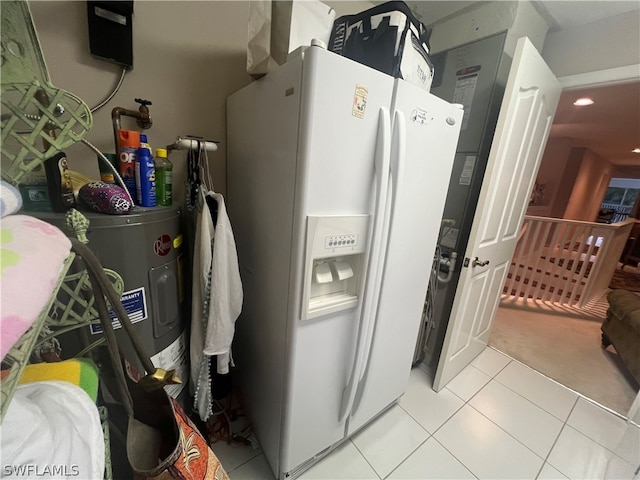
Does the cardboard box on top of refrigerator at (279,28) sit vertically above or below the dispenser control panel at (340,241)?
above

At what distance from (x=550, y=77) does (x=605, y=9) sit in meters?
0.43

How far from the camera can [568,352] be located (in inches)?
87.0

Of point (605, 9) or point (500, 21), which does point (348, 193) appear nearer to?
point (500, 21)

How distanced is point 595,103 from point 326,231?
11.9 feet

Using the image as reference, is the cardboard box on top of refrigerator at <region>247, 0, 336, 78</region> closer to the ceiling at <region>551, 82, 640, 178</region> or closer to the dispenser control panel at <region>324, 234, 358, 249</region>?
the dispenser control panel at <region>324, 234, 358, 249</region>

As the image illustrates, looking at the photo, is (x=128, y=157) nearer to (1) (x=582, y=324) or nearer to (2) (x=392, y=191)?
(2) (x=392, y=191)

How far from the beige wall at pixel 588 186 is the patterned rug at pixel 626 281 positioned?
136cm

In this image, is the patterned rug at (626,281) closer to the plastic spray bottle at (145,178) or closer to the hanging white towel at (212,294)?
the hanging white towel at (212,294)

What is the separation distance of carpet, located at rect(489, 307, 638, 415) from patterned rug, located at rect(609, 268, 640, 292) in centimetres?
236

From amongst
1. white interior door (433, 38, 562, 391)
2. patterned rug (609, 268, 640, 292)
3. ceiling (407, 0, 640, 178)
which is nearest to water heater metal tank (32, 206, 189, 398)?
white interior door (433, 38, 562, 391)

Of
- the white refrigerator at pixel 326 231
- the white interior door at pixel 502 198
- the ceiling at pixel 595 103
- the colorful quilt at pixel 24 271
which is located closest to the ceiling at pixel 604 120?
the ceiling at pixel 595 103

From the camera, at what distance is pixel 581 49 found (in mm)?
1551

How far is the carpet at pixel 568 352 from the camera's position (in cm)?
181

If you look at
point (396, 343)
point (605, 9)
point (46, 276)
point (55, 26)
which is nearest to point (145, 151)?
point (55, 26)
